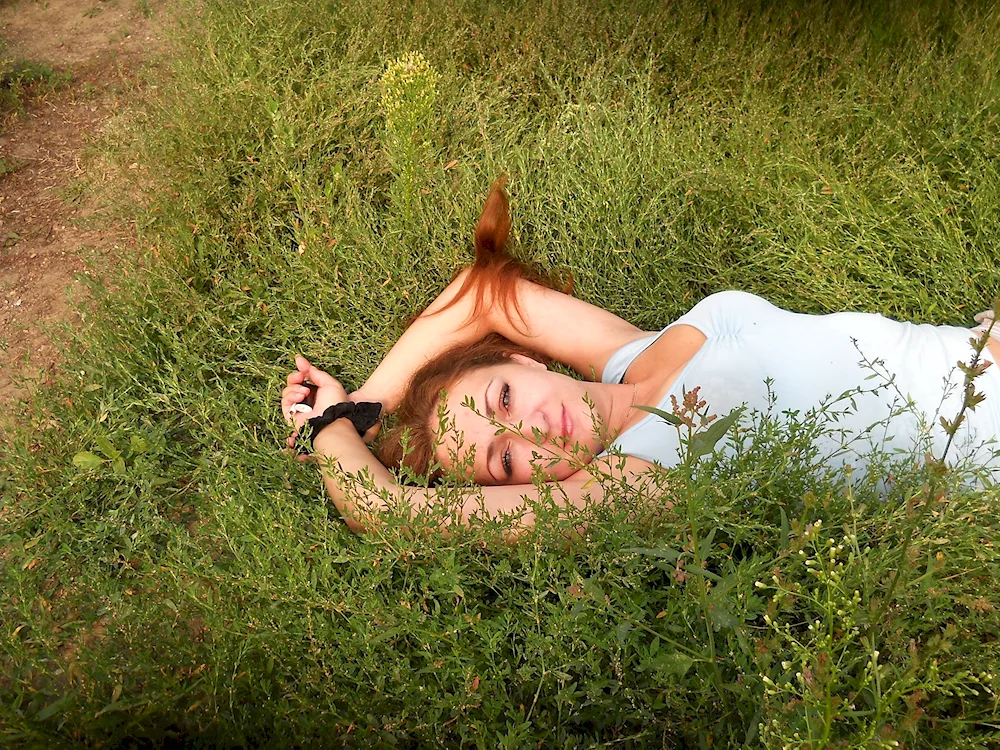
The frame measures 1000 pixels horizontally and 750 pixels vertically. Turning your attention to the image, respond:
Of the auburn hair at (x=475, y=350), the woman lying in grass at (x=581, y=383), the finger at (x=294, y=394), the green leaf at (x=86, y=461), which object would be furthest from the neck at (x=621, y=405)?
the green leaf at (x=86, y=461)

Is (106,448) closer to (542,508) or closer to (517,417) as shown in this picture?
(517,417)

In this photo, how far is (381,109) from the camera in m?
3.41

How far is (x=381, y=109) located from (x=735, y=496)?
8.00ft

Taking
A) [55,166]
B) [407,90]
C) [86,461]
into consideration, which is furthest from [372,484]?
[55,166]

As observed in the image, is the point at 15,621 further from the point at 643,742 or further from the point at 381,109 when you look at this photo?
the point at 381,109

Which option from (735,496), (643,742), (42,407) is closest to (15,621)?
A: (42,407)

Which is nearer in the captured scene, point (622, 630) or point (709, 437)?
point (709, 437)

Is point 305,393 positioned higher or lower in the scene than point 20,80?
lower

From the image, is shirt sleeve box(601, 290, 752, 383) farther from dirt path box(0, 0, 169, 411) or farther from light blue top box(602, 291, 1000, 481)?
dirt path box(0, 0, 169, 411)

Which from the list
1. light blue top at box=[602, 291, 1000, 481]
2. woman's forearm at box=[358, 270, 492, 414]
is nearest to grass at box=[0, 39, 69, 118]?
woman's forearm at box=[358, 270, 492, 414]

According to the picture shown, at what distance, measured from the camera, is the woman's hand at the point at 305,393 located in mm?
2611

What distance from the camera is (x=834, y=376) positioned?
2096 mm

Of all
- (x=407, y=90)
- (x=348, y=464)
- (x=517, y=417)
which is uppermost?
(x=407, y=90)

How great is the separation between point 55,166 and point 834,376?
3582 mm
